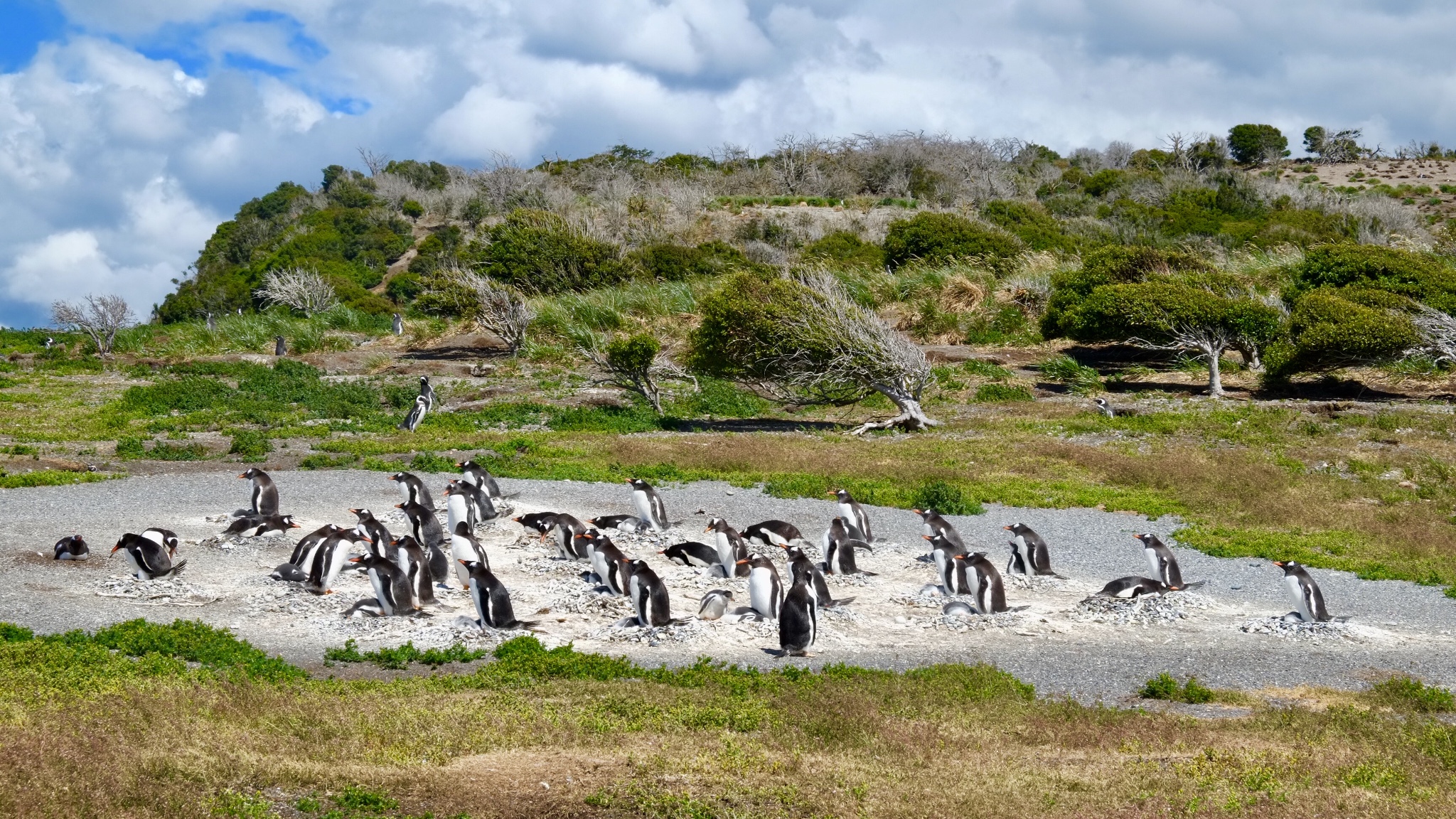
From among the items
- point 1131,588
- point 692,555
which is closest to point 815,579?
point 692,555

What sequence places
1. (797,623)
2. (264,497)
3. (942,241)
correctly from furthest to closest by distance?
(942,241)
(264,497)
(797,623)

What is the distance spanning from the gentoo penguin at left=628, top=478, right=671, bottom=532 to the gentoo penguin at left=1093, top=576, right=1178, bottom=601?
18.0ft

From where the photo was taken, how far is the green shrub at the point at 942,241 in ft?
147

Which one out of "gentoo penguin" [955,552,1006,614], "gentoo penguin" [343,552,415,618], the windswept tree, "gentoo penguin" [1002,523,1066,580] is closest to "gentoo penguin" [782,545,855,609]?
"gentoo penguin" [955,552,1006,614]

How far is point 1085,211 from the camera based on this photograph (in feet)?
195

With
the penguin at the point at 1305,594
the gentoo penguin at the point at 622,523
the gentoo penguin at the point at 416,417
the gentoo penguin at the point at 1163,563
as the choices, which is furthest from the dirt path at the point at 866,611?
the gentoo penguin at the point at 416,417

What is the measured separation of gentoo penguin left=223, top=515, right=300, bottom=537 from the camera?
13492 millimetres

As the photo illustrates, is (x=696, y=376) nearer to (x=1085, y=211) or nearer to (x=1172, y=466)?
(x=1172, y=466)

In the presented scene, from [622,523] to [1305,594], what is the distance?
24.9 ft

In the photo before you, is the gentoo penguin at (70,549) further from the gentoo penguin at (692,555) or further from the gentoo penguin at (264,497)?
the gentoo penguin at (692,555)

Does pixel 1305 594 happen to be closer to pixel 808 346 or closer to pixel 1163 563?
pixel 1163 563

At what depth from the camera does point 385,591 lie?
424 inches

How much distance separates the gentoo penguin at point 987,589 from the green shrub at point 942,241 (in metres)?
33.1

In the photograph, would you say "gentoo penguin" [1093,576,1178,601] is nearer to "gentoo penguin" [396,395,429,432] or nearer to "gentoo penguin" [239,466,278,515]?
"gentoo penguin" [239,466,278,515]
